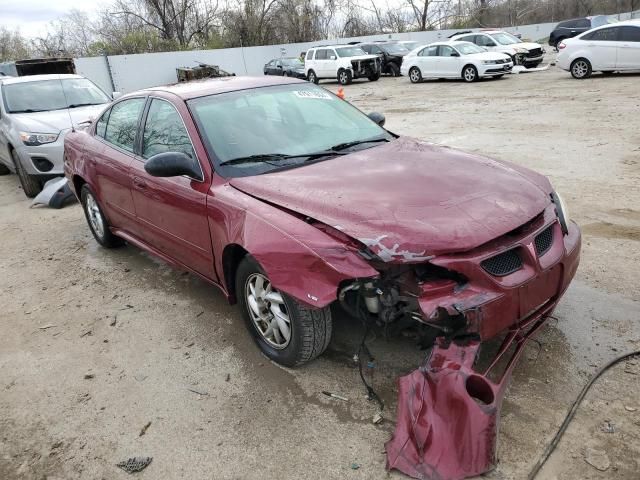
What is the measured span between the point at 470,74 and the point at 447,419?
1909cm

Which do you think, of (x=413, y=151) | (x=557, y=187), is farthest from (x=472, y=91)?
(x=413, y=151)

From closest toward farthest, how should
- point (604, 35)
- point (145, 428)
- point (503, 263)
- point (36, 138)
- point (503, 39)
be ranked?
point (503, 263) < point (145, 428) < point (36, 138) < point (604, 35) < point (503, 39)

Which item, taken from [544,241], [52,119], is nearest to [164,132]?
[544,241]

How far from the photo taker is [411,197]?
9.23ft

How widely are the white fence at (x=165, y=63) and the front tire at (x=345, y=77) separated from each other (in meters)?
12.6

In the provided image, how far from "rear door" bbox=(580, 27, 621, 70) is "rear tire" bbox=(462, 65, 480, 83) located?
4163 millimetres

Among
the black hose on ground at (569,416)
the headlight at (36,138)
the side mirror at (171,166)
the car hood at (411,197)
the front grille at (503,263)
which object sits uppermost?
the side mirror at (171,166)

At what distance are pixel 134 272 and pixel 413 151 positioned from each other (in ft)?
9.62

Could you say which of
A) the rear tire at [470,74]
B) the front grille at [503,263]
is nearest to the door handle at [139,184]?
the front grille at [503,263]

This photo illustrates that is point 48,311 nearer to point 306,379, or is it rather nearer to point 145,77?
point 306,379

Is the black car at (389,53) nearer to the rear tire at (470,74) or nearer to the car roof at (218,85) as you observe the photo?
the rear tire at (470,74)

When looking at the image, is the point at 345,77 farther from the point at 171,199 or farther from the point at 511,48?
the point at 171,199

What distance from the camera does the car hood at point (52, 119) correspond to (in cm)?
764

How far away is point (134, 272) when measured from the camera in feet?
16.4
